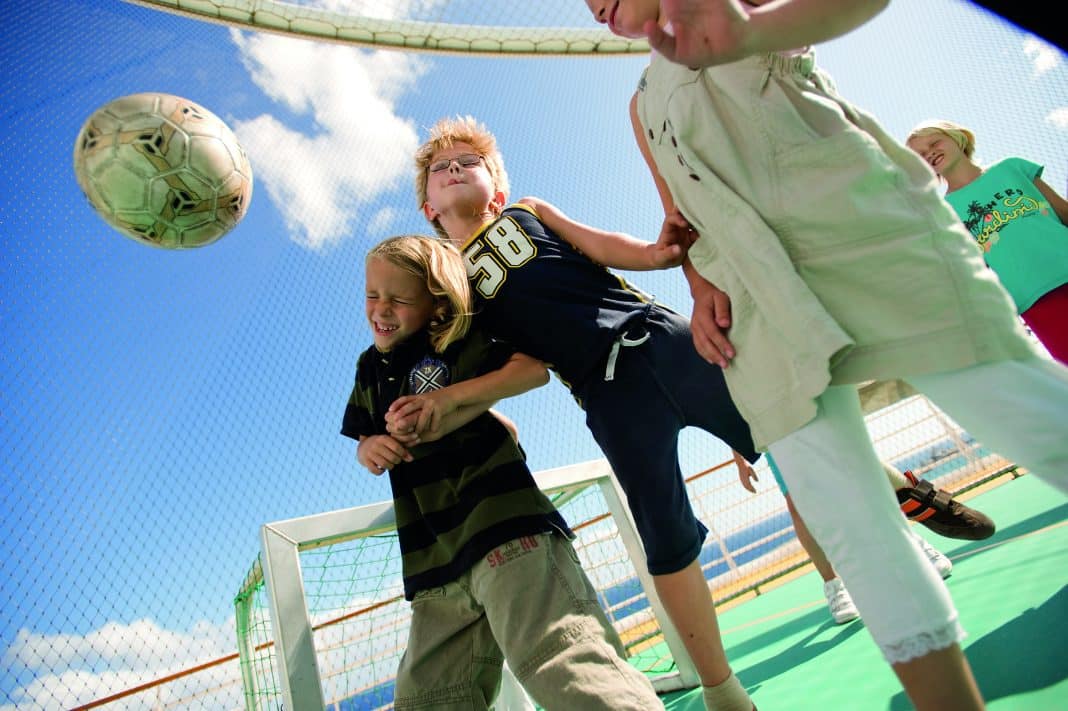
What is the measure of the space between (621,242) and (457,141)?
3.05ft

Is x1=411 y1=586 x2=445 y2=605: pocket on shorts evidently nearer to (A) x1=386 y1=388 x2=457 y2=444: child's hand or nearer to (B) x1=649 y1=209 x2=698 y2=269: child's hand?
(A) x1=386 y1=388 x2=457 y2=444: child's hand

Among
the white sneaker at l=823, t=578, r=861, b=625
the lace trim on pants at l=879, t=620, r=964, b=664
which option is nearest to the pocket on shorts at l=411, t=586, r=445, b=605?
the lace trim on pants at l=879, t=620, r=964, b=664

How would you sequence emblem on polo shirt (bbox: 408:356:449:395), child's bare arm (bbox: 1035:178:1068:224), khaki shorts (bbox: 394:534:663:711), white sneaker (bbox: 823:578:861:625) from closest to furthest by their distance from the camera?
1. khaki shorts (bbox: 394:534:663:711)
2. emblem on polo shirt (bbox: 408:356:449:395)
3. white sneaker (bbox: 823:578:861:625)
4. child's bare arm (bbox: 1035:178:1068:224)

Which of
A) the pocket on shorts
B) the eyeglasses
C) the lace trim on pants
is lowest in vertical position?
the lace trim on pants

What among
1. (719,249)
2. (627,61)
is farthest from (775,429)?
(627,61)

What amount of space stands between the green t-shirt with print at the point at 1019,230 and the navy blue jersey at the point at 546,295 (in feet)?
5.43

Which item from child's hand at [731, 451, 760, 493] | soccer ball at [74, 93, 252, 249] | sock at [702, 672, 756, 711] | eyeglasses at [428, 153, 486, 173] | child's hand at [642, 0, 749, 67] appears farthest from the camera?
eyeglasses at [428, 153, 486, 173]

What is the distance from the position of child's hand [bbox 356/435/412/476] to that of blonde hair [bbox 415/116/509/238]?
38.5 inches

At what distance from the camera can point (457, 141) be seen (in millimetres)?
2266

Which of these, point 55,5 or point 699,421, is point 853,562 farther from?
point 55,5

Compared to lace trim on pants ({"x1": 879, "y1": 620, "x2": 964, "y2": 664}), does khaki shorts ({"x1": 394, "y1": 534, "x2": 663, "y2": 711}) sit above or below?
above

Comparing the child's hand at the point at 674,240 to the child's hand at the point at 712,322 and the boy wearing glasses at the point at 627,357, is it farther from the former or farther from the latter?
the child's hand at the point at 712,322

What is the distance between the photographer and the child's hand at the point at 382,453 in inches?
58.3

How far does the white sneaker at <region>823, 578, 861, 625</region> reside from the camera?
7.52 ft
